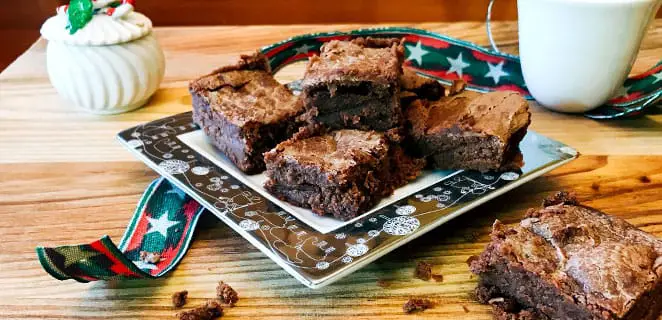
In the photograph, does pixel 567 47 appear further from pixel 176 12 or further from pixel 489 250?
pixel 176 12

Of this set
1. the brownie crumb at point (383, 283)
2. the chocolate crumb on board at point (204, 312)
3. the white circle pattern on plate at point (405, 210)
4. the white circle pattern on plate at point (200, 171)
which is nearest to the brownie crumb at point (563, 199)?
the white circle pattern on plate at point (405, 210)

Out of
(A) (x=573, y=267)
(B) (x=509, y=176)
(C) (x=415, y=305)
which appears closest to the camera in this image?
(A) (x=573, y=267)

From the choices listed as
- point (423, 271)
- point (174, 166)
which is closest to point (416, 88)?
point (423, 271)

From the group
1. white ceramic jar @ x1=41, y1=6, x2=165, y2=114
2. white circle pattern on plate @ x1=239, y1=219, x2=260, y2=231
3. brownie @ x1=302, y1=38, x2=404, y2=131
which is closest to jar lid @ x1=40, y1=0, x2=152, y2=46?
white ceramic jar @ x1=41, y1=6, x2=165, y2=114

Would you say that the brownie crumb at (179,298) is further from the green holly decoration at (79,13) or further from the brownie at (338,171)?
the green holly decoration at (79,13)

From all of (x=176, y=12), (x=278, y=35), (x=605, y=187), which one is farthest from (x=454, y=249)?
(x=176, y=12)

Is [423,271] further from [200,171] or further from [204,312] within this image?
[200,171]

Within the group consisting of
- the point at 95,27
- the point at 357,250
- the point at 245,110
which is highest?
the point at 95,27
